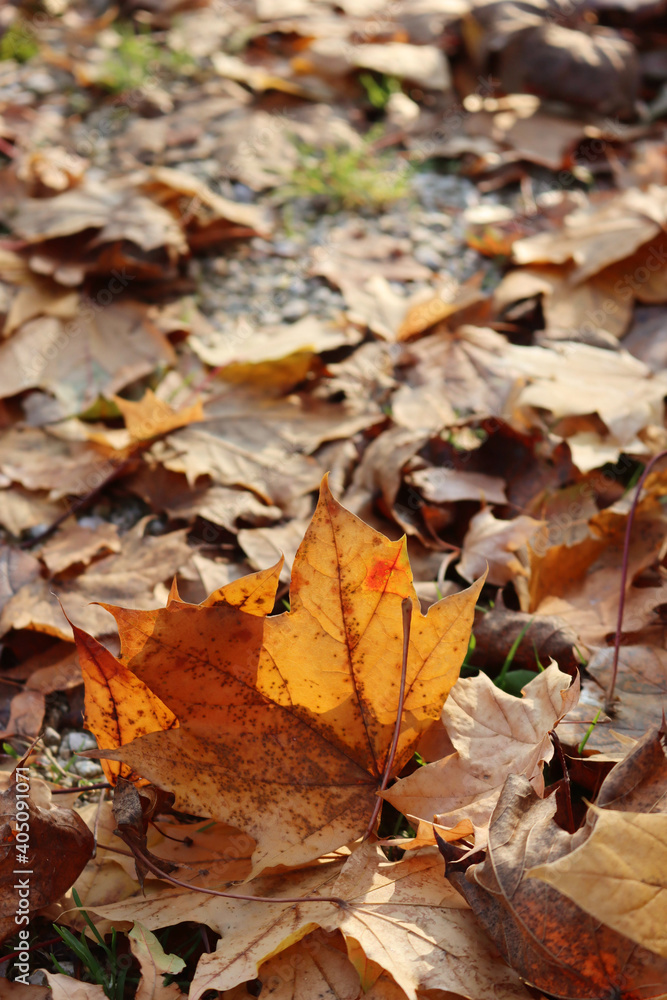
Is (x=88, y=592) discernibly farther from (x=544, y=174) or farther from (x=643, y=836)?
(x=544, y=174)

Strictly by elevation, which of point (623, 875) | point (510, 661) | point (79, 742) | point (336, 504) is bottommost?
point (79, 742)

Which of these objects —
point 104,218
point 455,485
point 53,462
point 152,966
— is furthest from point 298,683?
point 104,218

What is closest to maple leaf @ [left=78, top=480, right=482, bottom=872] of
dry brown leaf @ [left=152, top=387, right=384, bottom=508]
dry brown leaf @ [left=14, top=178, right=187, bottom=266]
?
dry brown leaf @ [left=152, top=387, right=384, bottom=508]

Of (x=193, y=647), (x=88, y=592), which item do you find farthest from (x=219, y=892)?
(x=88, y=592)

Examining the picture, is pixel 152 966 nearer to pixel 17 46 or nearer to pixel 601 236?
pixel 601 236

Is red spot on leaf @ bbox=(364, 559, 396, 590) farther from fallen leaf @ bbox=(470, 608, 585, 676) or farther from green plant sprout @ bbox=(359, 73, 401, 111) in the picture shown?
green plant sprout @ bbox=(359, 73, 401, 111)

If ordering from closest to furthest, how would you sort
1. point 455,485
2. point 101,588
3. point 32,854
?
1. point 32,854
2. point 101,588
3. point 455,485
